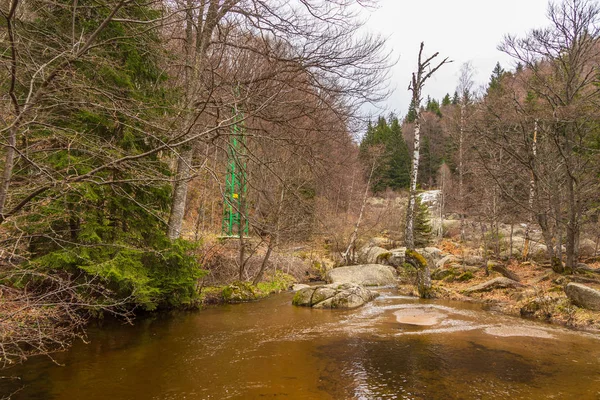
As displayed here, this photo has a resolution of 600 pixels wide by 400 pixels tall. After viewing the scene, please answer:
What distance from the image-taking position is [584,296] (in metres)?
9.29

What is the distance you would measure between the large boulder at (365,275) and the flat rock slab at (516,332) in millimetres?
7450

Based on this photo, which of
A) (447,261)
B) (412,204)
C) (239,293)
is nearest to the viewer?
(239,293)

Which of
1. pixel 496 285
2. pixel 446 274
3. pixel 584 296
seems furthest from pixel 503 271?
pixel 584 296

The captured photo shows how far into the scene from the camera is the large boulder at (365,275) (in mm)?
15571

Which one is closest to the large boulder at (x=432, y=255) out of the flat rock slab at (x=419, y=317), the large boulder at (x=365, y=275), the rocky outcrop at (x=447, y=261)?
the rocky outcrop at (x=447, y=261)

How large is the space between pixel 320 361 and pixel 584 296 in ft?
25.0

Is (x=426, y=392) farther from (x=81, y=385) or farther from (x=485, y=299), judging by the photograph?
(x=485, y=299)

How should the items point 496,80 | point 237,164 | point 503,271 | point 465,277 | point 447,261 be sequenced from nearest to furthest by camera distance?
point 237,164 < point 503,271 < point 465,277 < point 447,261 < point 496,80

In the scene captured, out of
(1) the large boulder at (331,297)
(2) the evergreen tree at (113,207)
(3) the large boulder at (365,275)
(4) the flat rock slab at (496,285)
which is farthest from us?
(3) the large boulder at (365,275)

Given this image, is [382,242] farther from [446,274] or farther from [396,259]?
[446,274]

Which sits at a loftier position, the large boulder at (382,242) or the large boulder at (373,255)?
the large boulder at (382,242)

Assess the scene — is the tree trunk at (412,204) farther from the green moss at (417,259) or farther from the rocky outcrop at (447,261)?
the rocky outcrop at (447,261)

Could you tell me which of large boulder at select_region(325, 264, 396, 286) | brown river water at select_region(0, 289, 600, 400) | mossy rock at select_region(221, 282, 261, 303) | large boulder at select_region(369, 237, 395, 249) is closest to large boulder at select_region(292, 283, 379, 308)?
mossy rock at select_region(221, 282, 261, 303)

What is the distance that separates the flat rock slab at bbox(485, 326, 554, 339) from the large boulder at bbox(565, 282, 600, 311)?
2192mm
